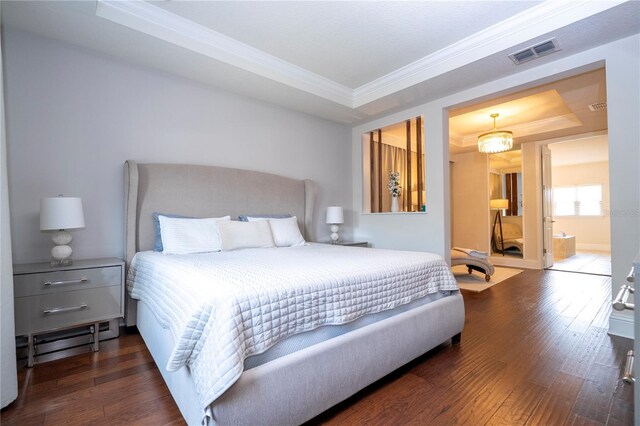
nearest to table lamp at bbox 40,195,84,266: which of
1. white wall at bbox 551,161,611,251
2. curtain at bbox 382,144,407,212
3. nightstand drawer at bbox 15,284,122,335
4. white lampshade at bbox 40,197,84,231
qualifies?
white lampshade at bbox 40,197,84,231

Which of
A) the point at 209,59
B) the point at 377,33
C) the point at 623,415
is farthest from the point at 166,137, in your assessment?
the point at 623,415

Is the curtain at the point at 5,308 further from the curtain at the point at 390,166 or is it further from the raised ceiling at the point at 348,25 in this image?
the curtain at the point at 390,166

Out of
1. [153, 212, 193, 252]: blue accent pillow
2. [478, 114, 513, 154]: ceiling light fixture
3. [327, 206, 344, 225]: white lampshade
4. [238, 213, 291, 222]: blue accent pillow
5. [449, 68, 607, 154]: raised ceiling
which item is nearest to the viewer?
[153, 212, 193, 252]: blue accent pillow

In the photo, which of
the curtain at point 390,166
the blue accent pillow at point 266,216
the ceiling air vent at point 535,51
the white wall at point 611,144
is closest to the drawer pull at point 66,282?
the blue accent pillow at point 266,216

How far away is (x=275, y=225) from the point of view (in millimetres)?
3252

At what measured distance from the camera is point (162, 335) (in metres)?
1.71

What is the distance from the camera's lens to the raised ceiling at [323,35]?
230cm

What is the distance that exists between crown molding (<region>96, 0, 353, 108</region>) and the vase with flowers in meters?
1.58

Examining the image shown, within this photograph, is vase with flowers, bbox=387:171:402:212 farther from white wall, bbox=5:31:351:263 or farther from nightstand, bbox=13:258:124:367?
nightstand, bbox=13:258:124:367

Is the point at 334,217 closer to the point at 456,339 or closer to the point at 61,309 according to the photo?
the point at 456,339

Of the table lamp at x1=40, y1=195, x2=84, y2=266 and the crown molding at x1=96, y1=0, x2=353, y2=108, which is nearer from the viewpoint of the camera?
the table lamp at x1=40, y1=195, x2=84, y2=266

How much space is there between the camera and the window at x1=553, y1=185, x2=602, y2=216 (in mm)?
8555

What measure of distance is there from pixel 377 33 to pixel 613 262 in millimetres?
2894

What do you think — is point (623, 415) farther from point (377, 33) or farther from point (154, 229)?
point (154, 229)
